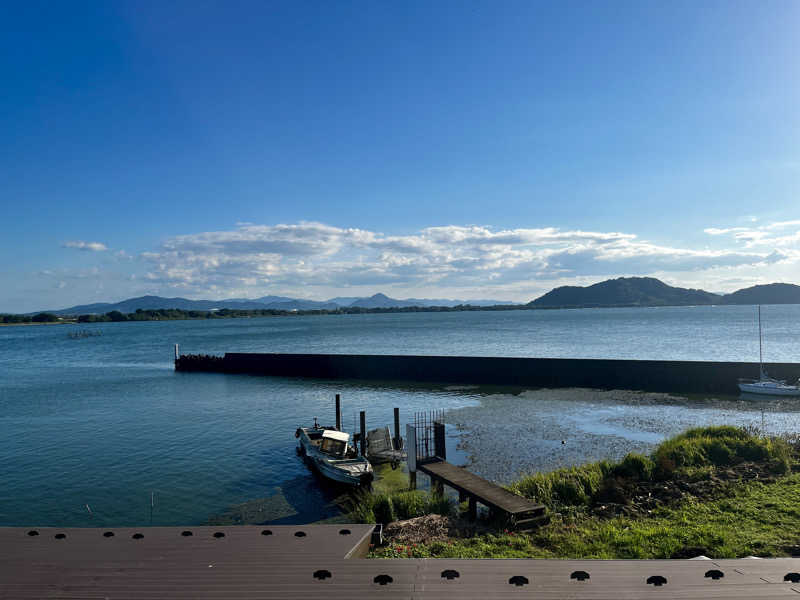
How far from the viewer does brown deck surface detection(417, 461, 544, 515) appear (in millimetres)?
11711

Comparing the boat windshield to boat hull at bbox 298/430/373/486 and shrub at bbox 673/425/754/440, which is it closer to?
boat hull at bbox 298/430/373/486

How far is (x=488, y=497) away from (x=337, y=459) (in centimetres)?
892

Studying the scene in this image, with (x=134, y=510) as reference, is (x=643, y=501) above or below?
above

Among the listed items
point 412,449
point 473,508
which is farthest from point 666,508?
point 412,449

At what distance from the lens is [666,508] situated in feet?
39.1

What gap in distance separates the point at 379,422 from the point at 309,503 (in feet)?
43.0

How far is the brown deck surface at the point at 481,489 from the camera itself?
11.7 meters

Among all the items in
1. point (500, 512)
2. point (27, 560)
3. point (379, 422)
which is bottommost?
point (379, 422)

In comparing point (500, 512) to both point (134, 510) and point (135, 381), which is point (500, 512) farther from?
point (135, 381)

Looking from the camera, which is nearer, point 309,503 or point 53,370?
point 309,503

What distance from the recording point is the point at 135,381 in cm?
5312

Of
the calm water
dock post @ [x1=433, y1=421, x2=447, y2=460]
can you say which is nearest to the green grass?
dock post @ [x1=433, y1=421, x2=447, y2=460]

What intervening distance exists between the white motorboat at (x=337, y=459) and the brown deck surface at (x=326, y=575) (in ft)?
35.4

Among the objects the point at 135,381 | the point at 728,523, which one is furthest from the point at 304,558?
the point at 135,381
